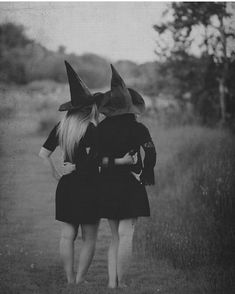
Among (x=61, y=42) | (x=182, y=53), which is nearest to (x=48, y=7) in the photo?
(x=61, y=42)

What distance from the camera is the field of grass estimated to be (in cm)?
453

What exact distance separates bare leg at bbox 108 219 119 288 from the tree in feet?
6.68

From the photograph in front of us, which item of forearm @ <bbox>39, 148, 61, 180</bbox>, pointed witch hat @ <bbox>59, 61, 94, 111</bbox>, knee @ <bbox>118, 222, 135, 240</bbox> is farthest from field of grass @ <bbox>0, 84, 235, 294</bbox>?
pointed witch hat @ <bbox>59, 61, 94, 111</bbox>

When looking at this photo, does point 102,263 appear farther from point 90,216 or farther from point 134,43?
point 134,43

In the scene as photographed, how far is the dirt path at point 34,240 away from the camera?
4484mm

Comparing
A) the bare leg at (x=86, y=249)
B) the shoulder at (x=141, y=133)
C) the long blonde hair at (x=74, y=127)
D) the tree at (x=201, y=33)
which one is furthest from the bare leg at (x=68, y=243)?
the tree at (x=201, y=33)

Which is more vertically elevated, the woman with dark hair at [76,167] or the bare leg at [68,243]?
the woman with dark hair at [76,167]

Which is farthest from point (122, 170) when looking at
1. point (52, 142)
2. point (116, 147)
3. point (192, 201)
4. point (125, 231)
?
point (192, 201)

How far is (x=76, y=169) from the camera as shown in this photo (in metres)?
4.23

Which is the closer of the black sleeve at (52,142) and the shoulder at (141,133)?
the shoulder at (141,133)

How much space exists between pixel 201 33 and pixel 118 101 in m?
1.62

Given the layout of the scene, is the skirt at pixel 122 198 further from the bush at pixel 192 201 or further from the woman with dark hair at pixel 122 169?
the bush at pixel 192 201

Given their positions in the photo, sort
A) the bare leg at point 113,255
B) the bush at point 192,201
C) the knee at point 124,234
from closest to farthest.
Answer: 1. the knee at point 124,234
2. the bare leg at point 113,255
3. the bush at point 192,201

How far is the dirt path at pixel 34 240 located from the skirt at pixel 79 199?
31 cm
